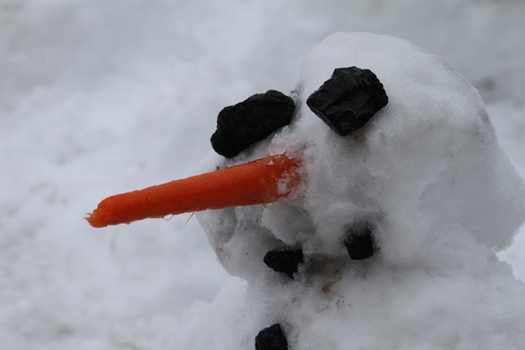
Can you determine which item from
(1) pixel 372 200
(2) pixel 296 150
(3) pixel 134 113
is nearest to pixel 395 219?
(1) pixel 372 200

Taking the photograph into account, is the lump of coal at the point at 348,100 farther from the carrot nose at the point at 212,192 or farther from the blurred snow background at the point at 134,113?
the blurred snow background at the point at 134,113

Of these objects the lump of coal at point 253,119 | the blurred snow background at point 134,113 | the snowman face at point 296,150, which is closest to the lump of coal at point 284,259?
the snowman face at point 296,150

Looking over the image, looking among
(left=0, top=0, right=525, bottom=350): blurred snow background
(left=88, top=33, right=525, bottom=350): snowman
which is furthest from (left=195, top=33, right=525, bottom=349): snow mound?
(left=0, top=0, right=525, bottom=350): blurred snow background

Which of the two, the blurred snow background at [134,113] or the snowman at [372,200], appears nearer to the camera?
the snowman at [372,200]

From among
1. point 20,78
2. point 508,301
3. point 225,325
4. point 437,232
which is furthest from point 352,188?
point 20,78

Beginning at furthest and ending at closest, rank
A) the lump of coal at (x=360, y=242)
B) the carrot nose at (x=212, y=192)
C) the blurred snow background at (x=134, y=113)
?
the blurred snow background at (x=134, y=113), the lump of coal at (x=360, y=242), the carrot nose at (x=212, y=192)

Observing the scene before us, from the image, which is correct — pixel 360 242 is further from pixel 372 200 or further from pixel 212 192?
pixel 212 192

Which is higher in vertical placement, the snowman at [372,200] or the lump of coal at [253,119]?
the lump of coal at [253,119]

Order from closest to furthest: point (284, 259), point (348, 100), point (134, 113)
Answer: point (348, 100)
point (284, 259)
point (134, 113)

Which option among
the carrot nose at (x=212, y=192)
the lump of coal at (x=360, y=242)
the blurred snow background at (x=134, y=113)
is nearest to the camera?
the carrot nose at (x=212, y=192)
